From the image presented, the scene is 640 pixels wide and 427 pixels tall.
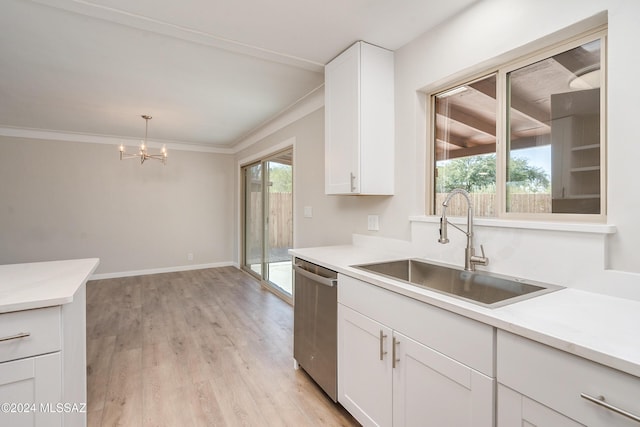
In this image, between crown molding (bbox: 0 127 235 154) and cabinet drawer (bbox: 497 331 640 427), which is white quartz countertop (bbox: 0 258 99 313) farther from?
crown molding (bbox: 0 127 235 154)

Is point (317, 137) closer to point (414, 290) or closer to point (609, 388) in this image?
point (414, 290)

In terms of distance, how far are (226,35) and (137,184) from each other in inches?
166

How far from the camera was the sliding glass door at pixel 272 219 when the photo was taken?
4281mm

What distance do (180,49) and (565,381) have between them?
9.40ft

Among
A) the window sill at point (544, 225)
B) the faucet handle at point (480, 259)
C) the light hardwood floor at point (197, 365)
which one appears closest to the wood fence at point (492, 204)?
the window sill at point (544, 225)

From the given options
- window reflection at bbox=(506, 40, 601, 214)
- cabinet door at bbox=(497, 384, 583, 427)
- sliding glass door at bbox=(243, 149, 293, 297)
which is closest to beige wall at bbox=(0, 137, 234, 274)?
sliding glass door at bbox=(243, 149, 293, 297)

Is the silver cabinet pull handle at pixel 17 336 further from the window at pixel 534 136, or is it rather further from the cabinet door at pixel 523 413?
the window at pixel 534 136

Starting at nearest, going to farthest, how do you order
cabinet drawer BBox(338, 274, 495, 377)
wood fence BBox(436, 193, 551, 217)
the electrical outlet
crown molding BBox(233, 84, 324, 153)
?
cabinet drawer BBox(338, 274, 495, 377) → wood fence BBox(436, 193, 551, 217) → the electrical outlet → crown molding BBox(233, 84, 324, 153)

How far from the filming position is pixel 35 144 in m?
4.67

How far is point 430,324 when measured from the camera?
4.09ft

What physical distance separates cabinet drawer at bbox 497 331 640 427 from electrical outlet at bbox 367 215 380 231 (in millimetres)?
1488

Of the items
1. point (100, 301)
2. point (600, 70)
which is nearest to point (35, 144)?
point (100, 301)

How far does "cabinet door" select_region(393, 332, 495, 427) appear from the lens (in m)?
1.06

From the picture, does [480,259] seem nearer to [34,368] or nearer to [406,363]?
[406,363]
